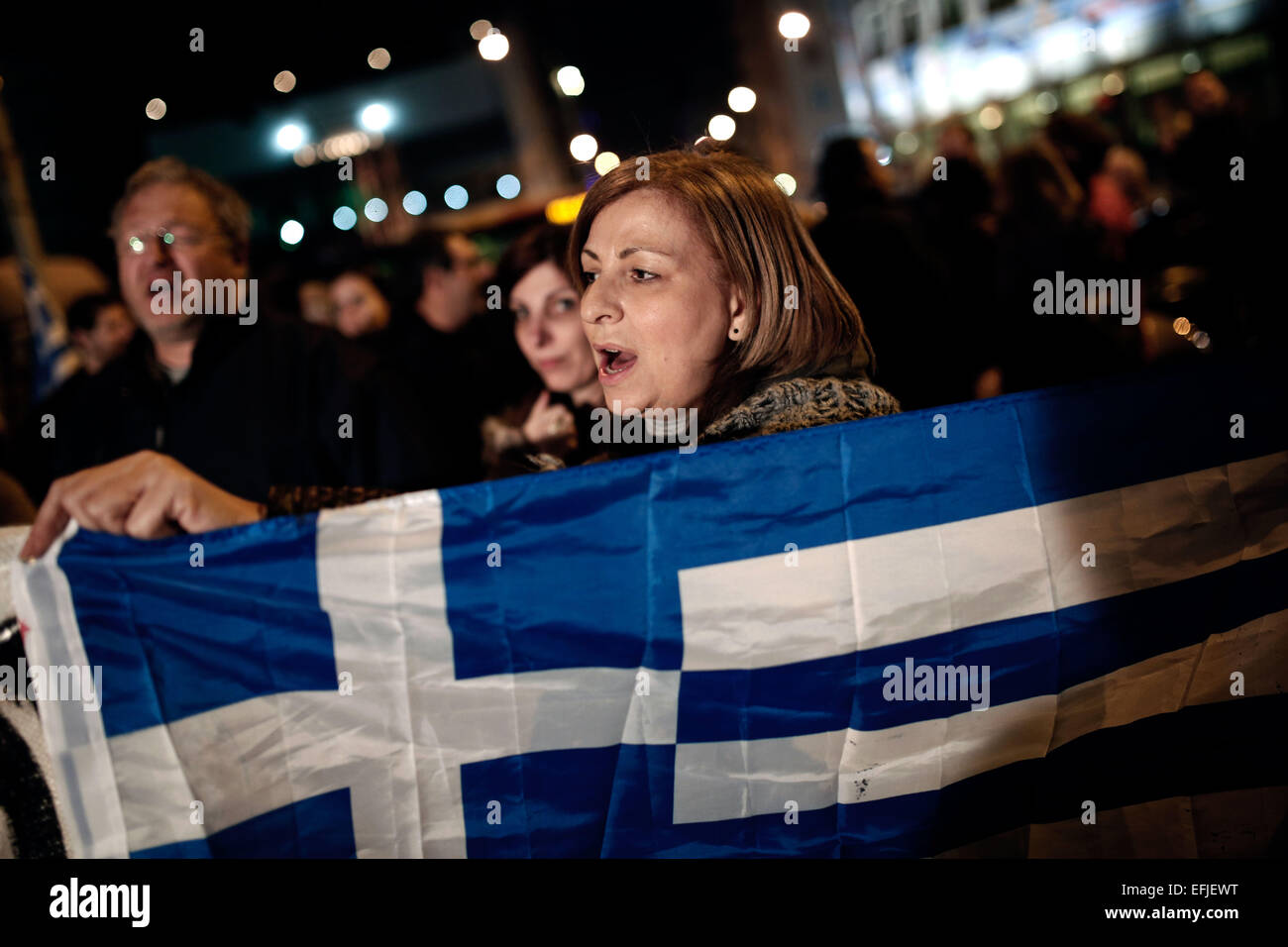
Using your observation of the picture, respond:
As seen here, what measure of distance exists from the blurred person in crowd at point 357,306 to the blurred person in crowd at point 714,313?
3.84m

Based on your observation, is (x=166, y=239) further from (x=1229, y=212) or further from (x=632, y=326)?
(x=1229, y=212)

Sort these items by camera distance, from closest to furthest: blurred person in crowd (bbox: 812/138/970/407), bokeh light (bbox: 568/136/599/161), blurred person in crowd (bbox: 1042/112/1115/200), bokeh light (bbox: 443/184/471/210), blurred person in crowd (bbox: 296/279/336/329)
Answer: blurred person in crowd (bbox: 812/138/970/407) < blurred person in crowd (bbox: 1042/112/1115/200) < blurred person in crowd (bbox: 296/279/336/329) < bokeh light (bbox: 568/136/599/161) < bokeh light (bbox: 443/184/471/210)

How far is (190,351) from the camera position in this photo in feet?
8.96

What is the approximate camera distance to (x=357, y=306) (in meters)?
5.67

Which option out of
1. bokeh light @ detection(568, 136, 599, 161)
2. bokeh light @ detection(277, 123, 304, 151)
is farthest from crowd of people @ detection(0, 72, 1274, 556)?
bokeh light @ detection(277, 123, 304, 151)

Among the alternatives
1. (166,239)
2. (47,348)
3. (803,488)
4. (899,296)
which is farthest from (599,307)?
(47,348)

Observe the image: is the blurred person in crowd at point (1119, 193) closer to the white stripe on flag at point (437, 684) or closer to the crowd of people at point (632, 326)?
the crowd of people at point (632, 326)

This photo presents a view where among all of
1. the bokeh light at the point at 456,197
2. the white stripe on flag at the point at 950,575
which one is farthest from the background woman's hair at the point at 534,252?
the bokeh light at the point at 456,197

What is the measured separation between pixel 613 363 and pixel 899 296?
1.75m

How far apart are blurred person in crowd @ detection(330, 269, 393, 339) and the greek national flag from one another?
13.5ft

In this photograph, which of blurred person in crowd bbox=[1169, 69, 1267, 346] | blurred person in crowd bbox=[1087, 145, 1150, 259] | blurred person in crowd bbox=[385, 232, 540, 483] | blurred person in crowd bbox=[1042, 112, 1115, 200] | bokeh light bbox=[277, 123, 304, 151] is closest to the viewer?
blurred person in crowd bbox=[385, 232, 540, 483]

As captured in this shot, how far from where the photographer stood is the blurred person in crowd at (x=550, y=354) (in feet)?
9.29

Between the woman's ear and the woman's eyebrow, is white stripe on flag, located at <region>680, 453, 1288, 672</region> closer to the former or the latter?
the woman's ear

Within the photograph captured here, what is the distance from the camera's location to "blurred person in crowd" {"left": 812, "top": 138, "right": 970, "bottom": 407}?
3.27 m
